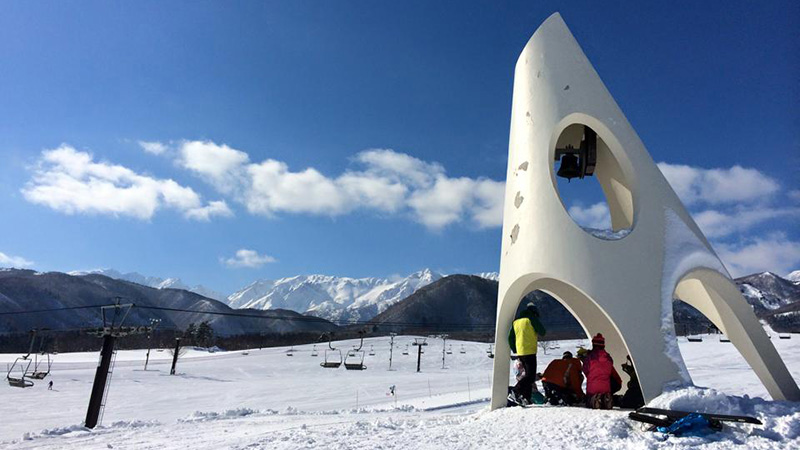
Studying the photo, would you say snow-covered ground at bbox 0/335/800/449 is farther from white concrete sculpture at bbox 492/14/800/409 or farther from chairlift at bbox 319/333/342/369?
chairlift at bbox 319/333/342/369

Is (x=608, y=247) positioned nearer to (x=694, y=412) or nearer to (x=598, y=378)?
(x=598, y=378)

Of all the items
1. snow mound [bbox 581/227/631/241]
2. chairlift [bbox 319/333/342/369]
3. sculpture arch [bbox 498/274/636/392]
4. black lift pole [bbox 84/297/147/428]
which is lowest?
chairlift [bbox 319/333/342/369]

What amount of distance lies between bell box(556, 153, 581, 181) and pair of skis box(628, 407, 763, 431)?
7836 millimetres

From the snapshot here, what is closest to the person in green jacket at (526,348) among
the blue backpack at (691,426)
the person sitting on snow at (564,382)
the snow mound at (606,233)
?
the person sitting on snow at (564,382)

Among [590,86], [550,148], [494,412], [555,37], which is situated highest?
[555,37]

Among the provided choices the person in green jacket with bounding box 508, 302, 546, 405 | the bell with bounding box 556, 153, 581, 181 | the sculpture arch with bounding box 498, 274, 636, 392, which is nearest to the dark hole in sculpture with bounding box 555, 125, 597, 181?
the bell with bounding box 556, 153, 581, 181

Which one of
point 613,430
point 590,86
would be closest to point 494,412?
point 613,430

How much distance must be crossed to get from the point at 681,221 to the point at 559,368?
3.72 meters

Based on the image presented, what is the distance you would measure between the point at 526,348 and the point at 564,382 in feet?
3.31

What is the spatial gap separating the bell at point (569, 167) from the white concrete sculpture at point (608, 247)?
7.38 feet

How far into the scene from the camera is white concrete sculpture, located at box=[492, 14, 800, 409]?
336 inches

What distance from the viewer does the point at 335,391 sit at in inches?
1202

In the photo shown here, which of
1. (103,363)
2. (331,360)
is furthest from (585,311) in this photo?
(331,360)

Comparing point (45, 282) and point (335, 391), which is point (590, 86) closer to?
point (335, 391)
